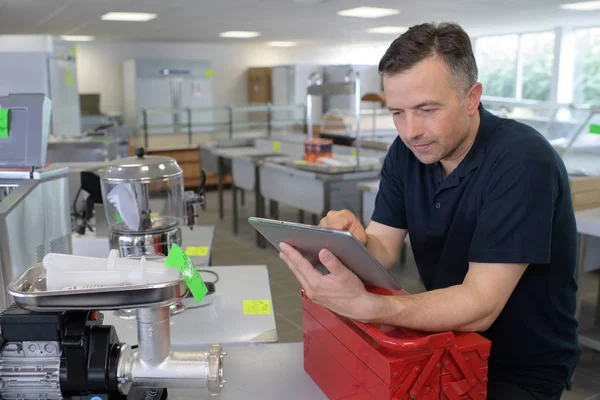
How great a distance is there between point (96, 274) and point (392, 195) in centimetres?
81

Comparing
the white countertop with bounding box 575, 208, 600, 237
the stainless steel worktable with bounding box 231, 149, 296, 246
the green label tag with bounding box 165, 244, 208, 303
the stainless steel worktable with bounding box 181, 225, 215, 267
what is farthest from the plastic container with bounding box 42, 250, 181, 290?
the stainless steel worktable with bounding box 231, 149, 296, 246

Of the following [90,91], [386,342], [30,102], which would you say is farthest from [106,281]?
[90,91]

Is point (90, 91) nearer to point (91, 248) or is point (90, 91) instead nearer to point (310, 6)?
point (310, 6)

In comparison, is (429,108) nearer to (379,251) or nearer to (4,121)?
(379,251)

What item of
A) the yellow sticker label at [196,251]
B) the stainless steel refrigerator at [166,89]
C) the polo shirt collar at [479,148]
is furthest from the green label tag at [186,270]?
the stainless steel refrigerator at [166,89]

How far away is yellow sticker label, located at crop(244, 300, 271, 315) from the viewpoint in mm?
1718

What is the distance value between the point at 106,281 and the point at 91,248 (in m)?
1.50

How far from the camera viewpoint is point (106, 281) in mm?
957

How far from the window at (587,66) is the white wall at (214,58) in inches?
122

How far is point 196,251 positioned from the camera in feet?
→ 7.88

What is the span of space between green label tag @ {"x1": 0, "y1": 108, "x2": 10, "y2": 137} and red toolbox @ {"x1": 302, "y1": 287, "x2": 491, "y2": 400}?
95 cm

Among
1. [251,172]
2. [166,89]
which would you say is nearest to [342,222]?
[251,172]

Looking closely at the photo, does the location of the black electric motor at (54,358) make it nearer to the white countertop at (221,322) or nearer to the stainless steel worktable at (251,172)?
the white countertop at (221,322)

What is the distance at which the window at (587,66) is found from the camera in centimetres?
828
